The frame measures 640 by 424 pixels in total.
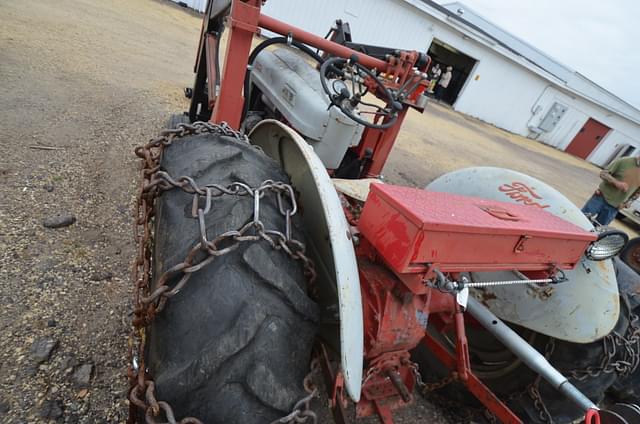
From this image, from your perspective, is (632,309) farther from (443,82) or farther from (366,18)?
(443,82)

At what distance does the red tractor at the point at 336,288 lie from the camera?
2.61 ft

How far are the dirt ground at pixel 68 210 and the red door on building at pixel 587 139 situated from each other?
81.7 feet

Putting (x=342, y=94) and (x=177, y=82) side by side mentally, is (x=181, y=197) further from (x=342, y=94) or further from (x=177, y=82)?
(x=177, y=82)

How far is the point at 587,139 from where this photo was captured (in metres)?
24.2

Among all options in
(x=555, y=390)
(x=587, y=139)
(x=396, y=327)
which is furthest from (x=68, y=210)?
(x=587, y=139)

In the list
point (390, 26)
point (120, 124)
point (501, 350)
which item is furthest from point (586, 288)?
point (390, 26)

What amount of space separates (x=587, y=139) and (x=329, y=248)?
30.2m

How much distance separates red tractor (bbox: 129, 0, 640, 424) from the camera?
80 centimetres

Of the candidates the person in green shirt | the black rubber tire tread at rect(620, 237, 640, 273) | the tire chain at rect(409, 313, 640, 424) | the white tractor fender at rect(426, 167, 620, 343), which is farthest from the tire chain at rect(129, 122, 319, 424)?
the person in green shirt

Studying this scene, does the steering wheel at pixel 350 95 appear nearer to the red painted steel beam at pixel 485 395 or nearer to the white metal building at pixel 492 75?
the red painted steel beam at pixel 485 395

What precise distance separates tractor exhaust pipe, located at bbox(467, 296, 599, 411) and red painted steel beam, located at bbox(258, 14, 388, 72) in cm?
176

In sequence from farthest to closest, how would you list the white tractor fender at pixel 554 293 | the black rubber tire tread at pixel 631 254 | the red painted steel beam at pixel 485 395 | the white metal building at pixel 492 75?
the white metal building at pixel 492 75
the black rubber tire tread at pixel 631 254
the white tractor fender at pixel 554 293
the red painted steel beam at pixel 485 395

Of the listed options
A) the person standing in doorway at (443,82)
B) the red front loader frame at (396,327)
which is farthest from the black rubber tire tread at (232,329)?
the person standing in doorway at (443,82)

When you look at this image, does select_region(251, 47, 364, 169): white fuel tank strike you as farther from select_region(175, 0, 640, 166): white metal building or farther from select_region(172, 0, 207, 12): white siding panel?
select_region(172, 0, 207, 12): white siding panel
